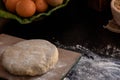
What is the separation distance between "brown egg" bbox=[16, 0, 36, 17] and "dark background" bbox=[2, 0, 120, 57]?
0.07m

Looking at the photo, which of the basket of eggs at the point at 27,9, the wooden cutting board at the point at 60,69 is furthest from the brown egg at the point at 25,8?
the wooden cutting board at the point at 60,69

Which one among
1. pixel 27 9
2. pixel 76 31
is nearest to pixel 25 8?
pixel 27 9

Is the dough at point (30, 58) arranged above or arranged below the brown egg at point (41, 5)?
below

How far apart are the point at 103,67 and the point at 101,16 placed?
11.5 inches

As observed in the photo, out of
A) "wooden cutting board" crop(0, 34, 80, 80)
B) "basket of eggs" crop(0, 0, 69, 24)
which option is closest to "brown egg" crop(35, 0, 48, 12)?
"basket of eggs" crop(0, 0, 69, 24)

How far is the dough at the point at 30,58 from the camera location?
0.57 m

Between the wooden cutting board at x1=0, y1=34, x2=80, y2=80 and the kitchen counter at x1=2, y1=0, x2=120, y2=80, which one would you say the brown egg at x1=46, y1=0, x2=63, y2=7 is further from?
the wooden cutting board at x1=0, y1=34, x2=80, y2=80

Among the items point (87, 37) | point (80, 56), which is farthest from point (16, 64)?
point (87, 37)

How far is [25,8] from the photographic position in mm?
728

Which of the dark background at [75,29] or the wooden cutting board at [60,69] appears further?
the dark background at [75,29]

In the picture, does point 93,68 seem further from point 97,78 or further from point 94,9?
point 94,9

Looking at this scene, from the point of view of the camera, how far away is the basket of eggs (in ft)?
2.40

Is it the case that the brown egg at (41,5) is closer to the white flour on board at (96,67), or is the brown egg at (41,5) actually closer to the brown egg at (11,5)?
the brown egg at (11,5)

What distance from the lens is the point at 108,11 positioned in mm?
905
